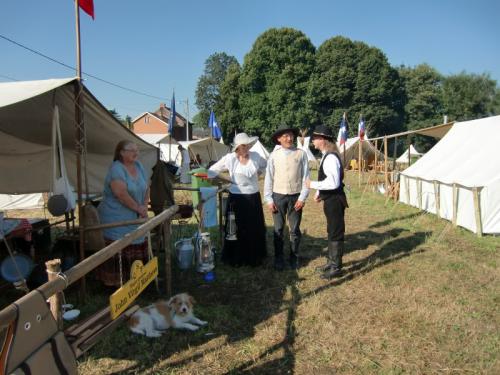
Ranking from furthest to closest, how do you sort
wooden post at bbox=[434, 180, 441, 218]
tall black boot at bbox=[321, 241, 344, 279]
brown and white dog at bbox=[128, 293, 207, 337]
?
wooden post at bbox=[434, 180, 441, 218] < tall black boot at bbox=[321, 241, 344, 279] < brown and white dog at bbox=[128, 293, 207, 337]

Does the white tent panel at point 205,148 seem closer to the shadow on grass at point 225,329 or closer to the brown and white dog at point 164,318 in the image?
the shadow on grass at point 225,329

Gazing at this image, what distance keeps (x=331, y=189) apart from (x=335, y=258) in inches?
34.1

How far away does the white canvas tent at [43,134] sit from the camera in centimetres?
348

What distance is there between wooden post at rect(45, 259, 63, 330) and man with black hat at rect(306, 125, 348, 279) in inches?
111

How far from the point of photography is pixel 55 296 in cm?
182

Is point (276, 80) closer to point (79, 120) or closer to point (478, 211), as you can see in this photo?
point (478, 211)

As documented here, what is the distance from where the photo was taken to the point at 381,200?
11242mm

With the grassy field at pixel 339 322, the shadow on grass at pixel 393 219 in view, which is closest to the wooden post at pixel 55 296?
the grassy field at pixel 339 322

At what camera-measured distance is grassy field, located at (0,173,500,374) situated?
108 inches

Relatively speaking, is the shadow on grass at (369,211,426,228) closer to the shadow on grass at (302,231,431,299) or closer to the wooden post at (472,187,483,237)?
the shadow on grass at (302,231,431,299)

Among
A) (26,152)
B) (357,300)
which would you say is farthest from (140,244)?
(26,152)

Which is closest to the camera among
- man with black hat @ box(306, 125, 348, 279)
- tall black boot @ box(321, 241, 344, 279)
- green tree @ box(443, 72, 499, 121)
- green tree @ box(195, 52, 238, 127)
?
man with black hat @ box(306, 125, 348, 279)

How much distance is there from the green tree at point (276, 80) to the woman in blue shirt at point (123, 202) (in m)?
28.5

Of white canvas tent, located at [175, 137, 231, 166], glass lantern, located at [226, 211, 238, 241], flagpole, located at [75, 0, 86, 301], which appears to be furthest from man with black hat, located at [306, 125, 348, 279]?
white canvas tent, located at [175, 137, 231, 166]
